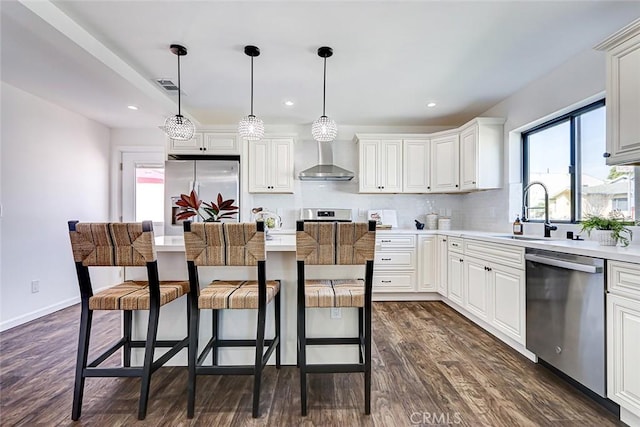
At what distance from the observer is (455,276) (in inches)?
132

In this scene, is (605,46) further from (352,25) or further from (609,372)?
(609,372)

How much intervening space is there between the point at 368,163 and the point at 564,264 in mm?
2608

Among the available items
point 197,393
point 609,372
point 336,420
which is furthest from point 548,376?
point 197,393

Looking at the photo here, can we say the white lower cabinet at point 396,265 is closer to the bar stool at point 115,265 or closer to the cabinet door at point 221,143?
the cabinet door at point 221,143

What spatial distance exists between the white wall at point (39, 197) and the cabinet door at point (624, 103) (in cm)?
508

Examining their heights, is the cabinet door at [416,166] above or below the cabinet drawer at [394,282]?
above

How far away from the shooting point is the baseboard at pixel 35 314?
2.90 meters

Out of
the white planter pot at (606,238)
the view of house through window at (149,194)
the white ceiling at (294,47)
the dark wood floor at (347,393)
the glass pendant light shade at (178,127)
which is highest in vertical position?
the white ceiling at (294,47)

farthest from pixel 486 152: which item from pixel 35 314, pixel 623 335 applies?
pixel 35 314

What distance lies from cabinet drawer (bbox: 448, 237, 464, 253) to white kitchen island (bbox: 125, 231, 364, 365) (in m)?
1.66

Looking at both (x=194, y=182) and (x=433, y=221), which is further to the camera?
(x=433, y=221)

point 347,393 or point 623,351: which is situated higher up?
point 623,351

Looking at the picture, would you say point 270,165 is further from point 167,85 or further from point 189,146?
point 167,85

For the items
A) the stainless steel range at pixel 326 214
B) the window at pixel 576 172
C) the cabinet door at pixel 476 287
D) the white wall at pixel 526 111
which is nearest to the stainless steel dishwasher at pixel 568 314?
the cabinet door at pixel 476 287
